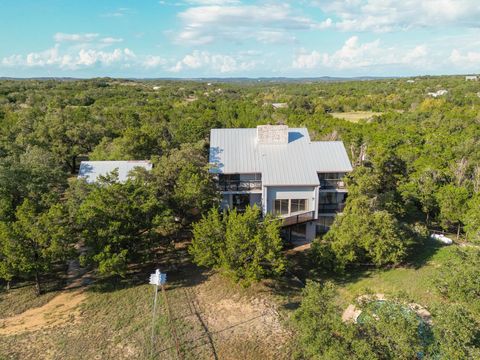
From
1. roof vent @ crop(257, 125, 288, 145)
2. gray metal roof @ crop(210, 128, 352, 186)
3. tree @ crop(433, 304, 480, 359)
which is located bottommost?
tree @ crop(433, 304, 480, 359)

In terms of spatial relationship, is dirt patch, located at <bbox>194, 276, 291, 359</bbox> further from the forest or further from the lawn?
the forest

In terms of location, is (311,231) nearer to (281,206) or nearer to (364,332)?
(281,206)

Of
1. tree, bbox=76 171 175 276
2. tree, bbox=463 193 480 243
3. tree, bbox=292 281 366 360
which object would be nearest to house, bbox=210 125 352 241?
tree, bbox=76 171 175 276

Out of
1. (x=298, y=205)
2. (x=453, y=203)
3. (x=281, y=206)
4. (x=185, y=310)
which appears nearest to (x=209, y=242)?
(x=185, y=310)

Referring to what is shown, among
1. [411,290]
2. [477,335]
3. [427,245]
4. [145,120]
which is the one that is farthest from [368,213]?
[145,120]

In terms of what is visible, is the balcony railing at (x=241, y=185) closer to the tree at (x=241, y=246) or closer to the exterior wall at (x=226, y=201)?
the exterior wall at (x=226, y=201)

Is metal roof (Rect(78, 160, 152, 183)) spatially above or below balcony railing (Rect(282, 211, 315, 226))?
above

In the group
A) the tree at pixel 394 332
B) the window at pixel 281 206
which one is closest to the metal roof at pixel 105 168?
the window at pixel 281 206
